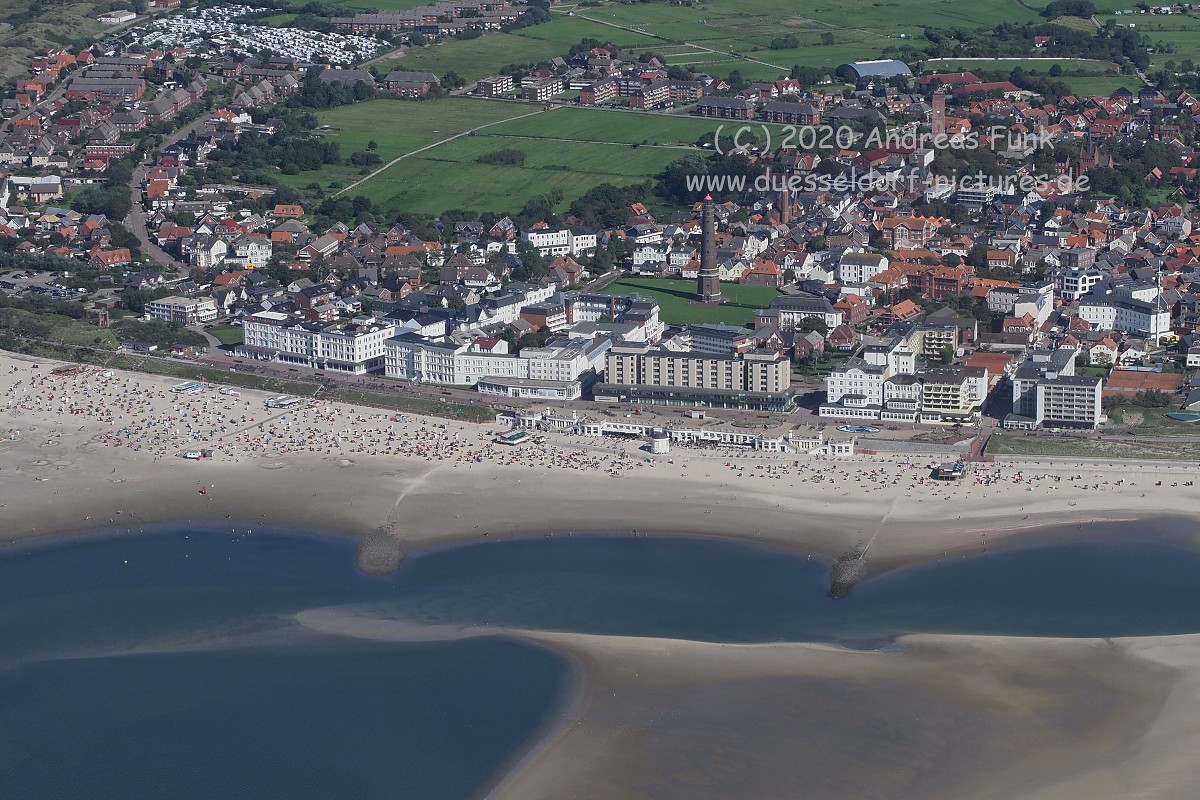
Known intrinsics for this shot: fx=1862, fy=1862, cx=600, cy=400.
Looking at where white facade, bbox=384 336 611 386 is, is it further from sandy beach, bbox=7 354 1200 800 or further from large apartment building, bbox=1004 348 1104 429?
large apartment building, bbox=1004 348 1104 429

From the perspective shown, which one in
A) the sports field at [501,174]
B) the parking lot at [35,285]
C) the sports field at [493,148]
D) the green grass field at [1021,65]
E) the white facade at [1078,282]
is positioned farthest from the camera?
the green grass field at [1021,65]

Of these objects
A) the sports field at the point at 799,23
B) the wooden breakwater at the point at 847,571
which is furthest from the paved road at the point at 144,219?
the wooden breakwater at the point at 847,571

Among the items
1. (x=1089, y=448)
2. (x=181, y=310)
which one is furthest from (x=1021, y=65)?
(x=1089, y=448)

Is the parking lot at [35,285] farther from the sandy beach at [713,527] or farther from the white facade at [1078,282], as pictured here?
the white facade at [1078,282]

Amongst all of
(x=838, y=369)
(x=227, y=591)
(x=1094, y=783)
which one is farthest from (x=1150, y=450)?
(x=227, y=591)

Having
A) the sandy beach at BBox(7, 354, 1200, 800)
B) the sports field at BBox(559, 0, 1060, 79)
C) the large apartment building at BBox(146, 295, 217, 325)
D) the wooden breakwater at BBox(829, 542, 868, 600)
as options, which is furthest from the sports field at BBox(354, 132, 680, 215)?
the wooden breakwater at BBox(829, 542, 868, 600)
